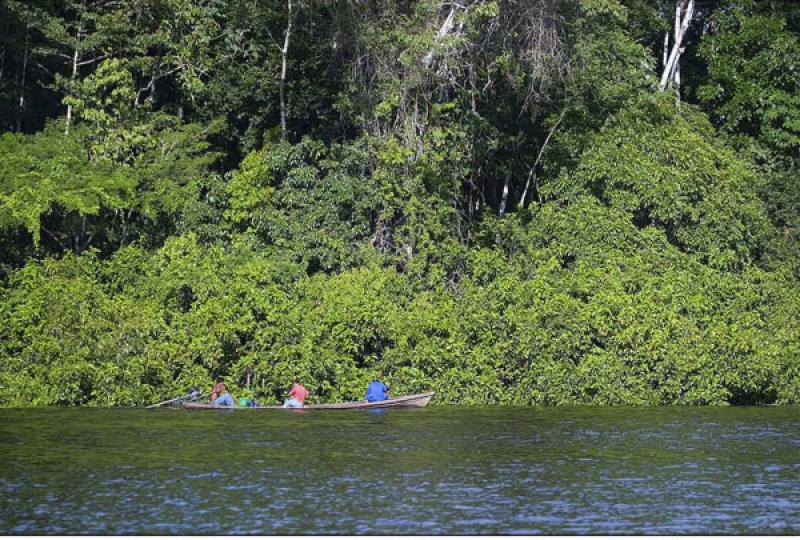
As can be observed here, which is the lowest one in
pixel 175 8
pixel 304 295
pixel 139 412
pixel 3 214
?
pixel 139 412

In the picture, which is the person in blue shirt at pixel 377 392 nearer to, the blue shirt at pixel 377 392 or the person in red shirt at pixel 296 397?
the blue shirt at pixel 377 392

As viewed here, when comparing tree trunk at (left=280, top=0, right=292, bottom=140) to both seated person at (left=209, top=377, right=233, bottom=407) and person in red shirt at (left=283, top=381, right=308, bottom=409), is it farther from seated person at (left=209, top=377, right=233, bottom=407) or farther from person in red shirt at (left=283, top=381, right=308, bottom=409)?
person in red shirt at (left=283, top=381, right=308, bottom=409)

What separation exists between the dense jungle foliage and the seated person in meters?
1.03

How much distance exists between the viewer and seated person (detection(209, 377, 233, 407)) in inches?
1025

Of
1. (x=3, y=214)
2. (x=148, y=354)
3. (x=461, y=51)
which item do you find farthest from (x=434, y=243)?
(x=3, y=214)

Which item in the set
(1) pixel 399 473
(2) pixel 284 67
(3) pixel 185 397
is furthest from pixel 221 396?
(2) pixel 284 67

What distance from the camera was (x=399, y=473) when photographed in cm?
1739

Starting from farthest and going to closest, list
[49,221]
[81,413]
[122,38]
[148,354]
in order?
1. [122,38]
2. [49,221]
3. [148,354]
4. [81,413]

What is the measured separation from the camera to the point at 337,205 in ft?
105

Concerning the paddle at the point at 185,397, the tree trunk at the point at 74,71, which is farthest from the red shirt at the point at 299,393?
the tree trunk at the point at 74,71

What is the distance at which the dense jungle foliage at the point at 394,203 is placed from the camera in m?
27.7

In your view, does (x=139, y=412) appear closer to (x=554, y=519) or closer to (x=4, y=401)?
(x=4, y=401)

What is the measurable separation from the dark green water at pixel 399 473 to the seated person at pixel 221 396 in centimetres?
98

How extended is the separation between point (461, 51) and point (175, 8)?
27.2ft
